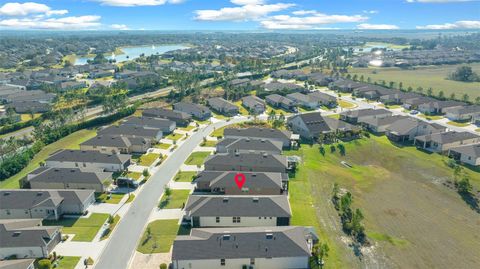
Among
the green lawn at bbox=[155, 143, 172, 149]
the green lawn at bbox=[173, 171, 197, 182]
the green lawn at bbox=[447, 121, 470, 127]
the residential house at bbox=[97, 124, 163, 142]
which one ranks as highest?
the residential house at bbox=[97, 124, 163, 142]

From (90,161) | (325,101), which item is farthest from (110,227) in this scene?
(325,101)

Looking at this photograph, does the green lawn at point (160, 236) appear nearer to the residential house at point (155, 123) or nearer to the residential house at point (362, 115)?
the residential house at point (155, 123)

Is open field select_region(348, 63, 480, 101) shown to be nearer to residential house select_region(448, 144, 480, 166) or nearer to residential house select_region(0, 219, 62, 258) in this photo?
residential house select_region(448, 144, 480, 166)

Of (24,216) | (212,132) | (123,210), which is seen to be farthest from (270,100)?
(24,216)

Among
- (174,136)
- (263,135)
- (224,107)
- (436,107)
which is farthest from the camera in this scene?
(436,107)

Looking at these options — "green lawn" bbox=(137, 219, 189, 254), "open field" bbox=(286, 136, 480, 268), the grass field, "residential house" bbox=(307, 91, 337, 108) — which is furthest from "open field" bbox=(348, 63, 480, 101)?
the grass field

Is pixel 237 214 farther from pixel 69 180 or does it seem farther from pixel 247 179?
pixel 69 180

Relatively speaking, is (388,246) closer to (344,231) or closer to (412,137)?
(344,231)
